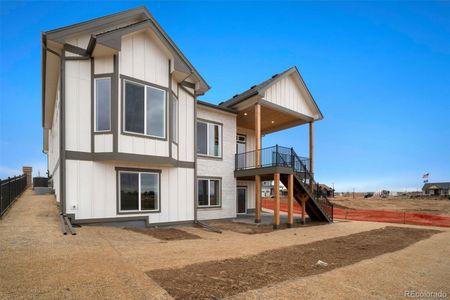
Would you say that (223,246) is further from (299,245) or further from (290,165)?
(290,165)

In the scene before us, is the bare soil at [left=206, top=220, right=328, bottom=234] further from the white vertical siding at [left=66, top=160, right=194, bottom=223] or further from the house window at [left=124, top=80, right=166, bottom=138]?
the house window at [left=124, top=80, right=166, bottom=138]

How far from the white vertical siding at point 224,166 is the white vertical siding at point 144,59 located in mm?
3878

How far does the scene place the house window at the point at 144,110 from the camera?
1069 centimetres

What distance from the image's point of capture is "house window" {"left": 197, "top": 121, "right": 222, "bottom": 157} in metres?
15.7

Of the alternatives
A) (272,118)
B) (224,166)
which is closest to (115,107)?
(224,166)

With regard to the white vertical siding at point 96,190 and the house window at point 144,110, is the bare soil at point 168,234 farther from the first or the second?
the house window at point 144,110

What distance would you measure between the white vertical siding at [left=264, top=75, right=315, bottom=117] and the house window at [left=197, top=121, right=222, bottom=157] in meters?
3.47

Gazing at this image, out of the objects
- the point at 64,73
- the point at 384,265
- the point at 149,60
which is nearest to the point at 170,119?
the point at 149,60

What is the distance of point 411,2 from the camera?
672 inches

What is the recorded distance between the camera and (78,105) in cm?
A: 1020

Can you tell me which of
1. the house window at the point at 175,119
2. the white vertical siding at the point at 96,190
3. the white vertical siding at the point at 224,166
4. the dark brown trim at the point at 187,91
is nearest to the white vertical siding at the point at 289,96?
the white vertical siding at the point at 224,166

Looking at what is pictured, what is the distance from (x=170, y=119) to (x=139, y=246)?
5.59 metres

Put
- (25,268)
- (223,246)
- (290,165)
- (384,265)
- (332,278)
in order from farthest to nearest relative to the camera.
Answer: (290,165) → (223,246) → (384,265) → (332,278) → (25,268)

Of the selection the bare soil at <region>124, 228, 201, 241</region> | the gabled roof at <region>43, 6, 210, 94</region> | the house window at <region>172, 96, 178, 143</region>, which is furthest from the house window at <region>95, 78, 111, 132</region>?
the bare soil at <region>124, 228, 201, 241</region>
